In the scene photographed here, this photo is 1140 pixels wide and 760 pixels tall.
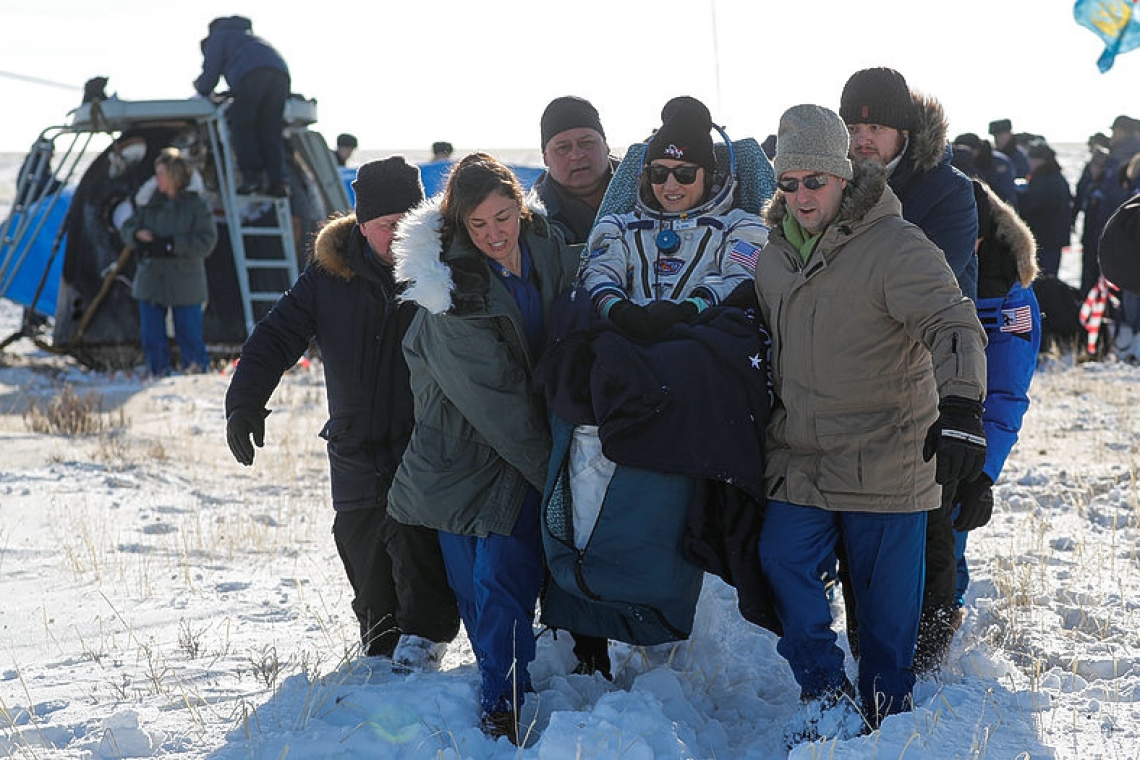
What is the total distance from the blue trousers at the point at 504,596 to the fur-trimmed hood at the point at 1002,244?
170 centimetres

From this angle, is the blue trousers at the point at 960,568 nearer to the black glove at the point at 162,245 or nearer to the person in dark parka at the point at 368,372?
the person in dark parka at the point at 368,372

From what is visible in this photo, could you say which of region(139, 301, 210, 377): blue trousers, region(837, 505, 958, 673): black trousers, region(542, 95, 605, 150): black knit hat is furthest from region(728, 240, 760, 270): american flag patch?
region(139, 301, 210, 377): blue trousers

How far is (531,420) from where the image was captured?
3.47 m

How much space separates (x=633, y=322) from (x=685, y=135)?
2.06 feet

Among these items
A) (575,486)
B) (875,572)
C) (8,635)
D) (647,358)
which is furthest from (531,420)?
(8,635)

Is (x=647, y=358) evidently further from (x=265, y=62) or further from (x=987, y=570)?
(x=265, y=62)

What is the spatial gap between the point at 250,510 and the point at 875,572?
167 inches

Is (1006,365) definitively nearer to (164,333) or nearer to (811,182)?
(811,182)

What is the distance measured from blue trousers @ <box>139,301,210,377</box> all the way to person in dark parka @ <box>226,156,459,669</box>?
24.0ft

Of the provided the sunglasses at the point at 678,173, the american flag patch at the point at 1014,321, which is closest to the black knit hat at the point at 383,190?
the sunglasses at the point at 678,173

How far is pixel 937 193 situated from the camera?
141 inches

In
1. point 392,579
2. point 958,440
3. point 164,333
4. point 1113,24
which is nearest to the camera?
point 958,440

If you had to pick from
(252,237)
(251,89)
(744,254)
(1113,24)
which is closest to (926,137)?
(744,254)

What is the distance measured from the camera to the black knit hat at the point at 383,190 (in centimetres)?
391
